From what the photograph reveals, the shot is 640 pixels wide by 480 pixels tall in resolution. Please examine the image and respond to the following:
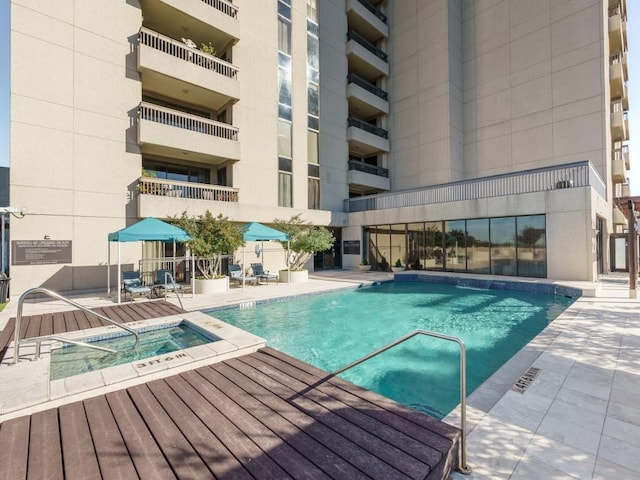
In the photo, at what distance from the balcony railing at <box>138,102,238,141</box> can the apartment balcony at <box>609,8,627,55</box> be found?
73.3 ft

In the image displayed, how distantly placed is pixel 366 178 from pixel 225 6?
12572 mm

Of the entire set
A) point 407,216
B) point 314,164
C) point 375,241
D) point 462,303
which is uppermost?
point 314,164

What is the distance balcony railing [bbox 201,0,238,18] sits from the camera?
14284 millimetres

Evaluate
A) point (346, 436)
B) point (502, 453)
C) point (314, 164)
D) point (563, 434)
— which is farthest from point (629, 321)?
point (314, 164)

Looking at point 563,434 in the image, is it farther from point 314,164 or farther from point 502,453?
point 314,164

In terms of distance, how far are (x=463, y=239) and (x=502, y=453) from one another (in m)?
13.9

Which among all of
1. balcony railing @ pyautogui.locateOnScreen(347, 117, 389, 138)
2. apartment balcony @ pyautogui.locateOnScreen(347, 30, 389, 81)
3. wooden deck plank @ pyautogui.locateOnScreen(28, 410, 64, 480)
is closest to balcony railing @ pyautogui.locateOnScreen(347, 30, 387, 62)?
apartment balcony @ pyautogui.locateOnScreen(347, 30, 389, 81)

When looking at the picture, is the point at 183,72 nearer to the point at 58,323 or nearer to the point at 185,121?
the point at 185,121

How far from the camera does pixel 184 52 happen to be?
13.6 m

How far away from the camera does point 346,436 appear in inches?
102

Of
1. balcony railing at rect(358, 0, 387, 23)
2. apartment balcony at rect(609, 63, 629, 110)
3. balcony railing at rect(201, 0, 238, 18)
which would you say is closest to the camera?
balcony railing at rect(201, 0, 238, 18)

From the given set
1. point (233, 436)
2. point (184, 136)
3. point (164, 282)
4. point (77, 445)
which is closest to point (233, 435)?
point (233, 436)

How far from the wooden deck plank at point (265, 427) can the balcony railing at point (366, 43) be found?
80.1ft

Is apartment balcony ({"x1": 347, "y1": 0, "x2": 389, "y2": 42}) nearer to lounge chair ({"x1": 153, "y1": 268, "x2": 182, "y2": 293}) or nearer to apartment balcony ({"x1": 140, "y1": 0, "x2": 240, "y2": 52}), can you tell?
apartment balcony ({"x1": 140, "y1": 0, "x2": 240, "y2": 52})
